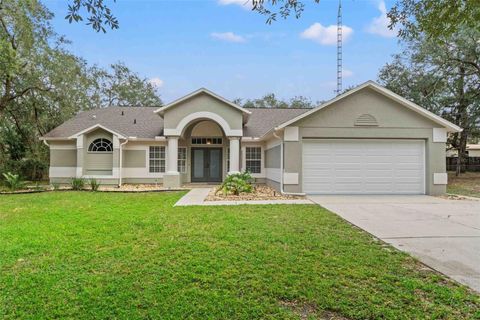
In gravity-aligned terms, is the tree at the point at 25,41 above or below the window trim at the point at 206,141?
above

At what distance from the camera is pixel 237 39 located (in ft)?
40.9

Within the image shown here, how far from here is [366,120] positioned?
463 inches

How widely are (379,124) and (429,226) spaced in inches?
246

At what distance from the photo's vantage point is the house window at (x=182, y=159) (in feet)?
54.9

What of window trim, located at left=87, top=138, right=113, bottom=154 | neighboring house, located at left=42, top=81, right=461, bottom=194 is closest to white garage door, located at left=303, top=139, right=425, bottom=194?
neighboring house, located at left=42, top=81, right=461, bottom=194

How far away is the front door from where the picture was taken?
17.1m

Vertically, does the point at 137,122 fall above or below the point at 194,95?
below

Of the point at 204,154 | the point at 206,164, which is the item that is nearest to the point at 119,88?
the point at 204,154

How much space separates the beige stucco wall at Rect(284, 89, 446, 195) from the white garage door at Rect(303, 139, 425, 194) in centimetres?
30

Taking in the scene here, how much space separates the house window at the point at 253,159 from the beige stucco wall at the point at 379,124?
5271 mm

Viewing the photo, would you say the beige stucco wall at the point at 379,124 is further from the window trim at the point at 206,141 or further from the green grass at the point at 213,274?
the window trim at the point at 206,141

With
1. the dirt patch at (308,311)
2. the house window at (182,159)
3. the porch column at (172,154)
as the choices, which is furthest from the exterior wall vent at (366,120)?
the dirt patch at (308,311)

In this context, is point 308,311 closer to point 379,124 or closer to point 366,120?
point 366,120

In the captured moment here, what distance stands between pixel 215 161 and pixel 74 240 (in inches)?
471
